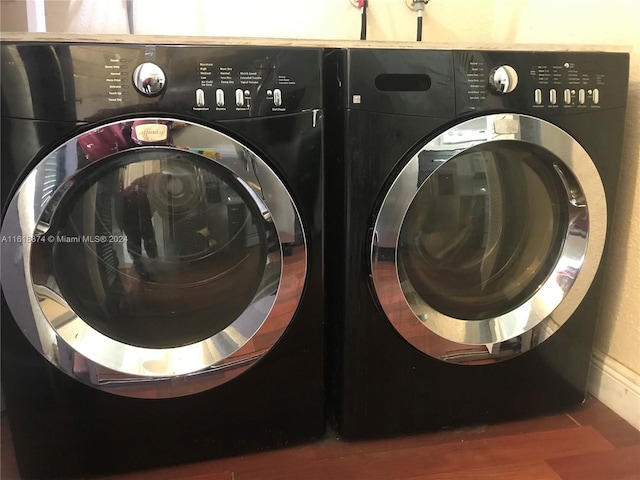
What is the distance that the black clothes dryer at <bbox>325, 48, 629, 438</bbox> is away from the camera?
985 millimetres

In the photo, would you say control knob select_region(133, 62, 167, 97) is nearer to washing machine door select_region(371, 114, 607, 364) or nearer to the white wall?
washing machine door select_region(371, 114, 607, 364)

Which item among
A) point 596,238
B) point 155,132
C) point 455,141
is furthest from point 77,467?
point 596,238

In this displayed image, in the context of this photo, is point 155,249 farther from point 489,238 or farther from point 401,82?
point 489,238

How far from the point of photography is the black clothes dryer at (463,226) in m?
0.98

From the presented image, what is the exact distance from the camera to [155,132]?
89 centimetres

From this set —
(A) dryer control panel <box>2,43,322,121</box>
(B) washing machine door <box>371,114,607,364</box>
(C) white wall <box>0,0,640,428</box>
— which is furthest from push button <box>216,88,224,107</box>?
(C) white wall <box>0,0,640,428</box>

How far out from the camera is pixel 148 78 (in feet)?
2.90

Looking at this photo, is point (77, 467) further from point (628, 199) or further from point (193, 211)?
point (628, 199)

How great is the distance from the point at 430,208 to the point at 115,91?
0.59 meters

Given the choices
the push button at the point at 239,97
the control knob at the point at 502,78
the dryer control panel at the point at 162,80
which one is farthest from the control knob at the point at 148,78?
the control knob at the point at 502,78

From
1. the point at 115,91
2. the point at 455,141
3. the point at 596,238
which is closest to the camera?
the point at 115,91

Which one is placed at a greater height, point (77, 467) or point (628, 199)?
point (628, 199)

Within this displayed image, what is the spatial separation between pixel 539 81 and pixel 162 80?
2.21 feet

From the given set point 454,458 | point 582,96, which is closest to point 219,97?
point 582,96
